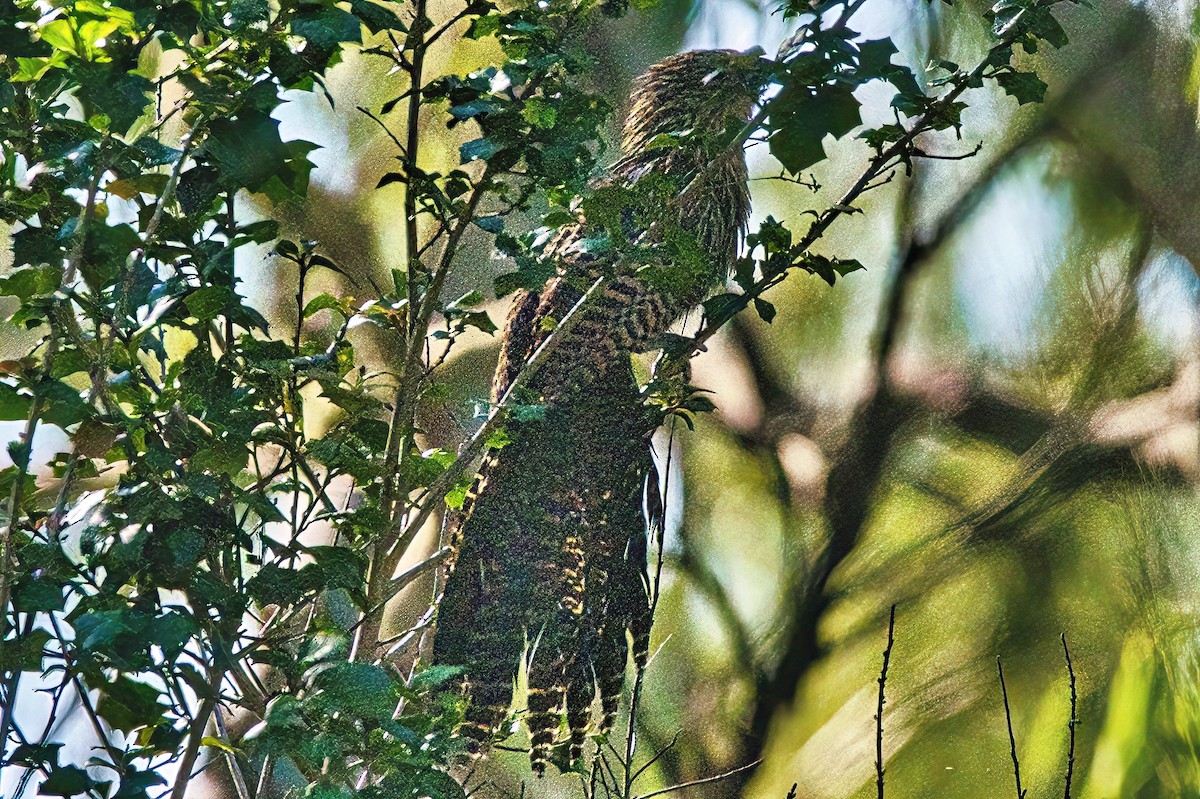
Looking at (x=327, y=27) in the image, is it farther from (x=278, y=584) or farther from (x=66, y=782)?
(x=66, y=782)

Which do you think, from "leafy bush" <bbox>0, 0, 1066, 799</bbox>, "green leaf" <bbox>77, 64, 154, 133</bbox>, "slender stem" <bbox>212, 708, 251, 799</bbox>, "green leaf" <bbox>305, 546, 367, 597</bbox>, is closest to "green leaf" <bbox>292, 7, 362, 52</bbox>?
"leafy bush" <bbox>0, 0, 1066, 799</bbox>

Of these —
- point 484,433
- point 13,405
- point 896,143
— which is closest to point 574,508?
point 484,433

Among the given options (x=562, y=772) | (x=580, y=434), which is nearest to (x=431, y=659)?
(x=562, y=772)

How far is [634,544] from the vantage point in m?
1.33

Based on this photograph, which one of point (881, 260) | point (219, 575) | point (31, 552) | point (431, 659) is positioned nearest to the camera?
point (31, 552)

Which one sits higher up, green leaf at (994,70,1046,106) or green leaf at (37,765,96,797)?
green leaf at (994,70,1046,106)

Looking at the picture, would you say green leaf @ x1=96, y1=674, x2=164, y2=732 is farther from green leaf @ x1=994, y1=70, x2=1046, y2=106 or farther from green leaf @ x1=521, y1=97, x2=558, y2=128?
green leaf @ x1=994, y1=70, x2=1046, y2=106

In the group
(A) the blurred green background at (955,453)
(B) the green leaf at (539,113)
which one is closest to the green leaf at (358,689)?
(B) the green leaf at (539,113)

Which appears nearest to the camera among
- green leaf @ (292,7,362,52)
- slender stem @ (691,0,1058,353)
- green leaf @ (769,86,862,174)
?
green leaf @ (292,7,362,52)

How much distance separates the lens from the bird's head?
4.37 ft

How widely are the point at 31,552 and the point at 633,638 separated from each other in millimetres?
718

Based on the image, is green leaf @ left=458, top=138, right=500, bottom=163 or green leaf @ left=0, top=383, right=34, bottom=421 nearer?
green leaf @ left=0, top=383, right=34, bottom=421

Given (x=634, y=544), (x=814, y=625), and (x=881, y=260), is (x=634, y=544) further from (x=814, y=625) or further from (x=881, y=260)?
(x=881, y=260)

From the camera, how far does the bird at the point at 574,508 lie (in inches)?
49.5
